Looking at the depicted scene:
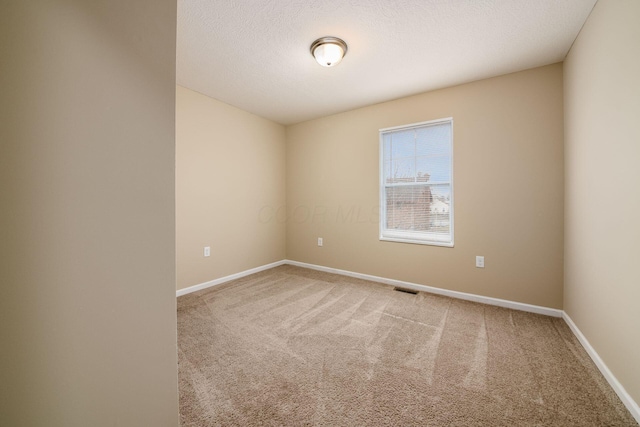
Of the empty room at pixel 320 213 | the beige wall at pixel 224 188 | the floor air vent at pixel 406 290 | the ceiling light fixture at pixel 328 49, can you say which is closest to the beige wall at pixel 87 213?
the empty room at pixel 320 213

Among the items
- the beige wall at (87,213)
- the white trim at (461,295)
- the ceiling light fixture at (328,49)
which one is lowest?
the white trim at (461,295)

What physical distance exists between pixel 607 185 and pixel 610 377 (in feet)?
3.92

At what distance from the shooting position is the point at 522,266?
8.30ft

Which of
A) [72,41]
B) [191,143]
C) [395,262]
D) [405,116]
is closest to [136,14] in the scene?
[72,41]

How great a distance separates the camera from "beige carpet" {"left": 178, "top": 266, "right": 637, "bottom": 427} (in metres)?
1.30

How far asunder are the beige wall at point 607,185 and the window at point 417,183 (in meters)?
1.08

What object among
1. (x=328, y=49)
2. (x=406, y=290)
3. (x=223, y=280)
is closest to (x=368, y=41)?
(x=328, y=49)

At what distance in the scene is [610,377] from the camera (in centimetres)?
150

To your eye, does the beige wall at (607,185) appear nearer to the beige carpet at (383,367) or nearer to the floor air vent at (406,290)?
the beige carpet at (383,367)

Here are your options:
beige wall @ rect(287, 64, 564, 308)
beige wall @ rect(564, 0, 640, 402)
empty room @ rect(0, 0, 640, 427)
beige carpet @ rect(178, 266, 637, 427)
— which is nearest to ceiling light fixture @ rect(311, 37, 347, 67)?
empty room @ rect(0, 0, 640, 427)

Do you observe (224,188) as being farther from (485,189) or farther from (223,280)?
(485,189)

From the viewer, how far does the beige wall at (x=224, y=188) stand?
2.99 metres

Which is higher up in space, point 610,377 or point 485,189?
point 485,189

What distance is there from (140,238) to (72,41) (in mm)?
637
